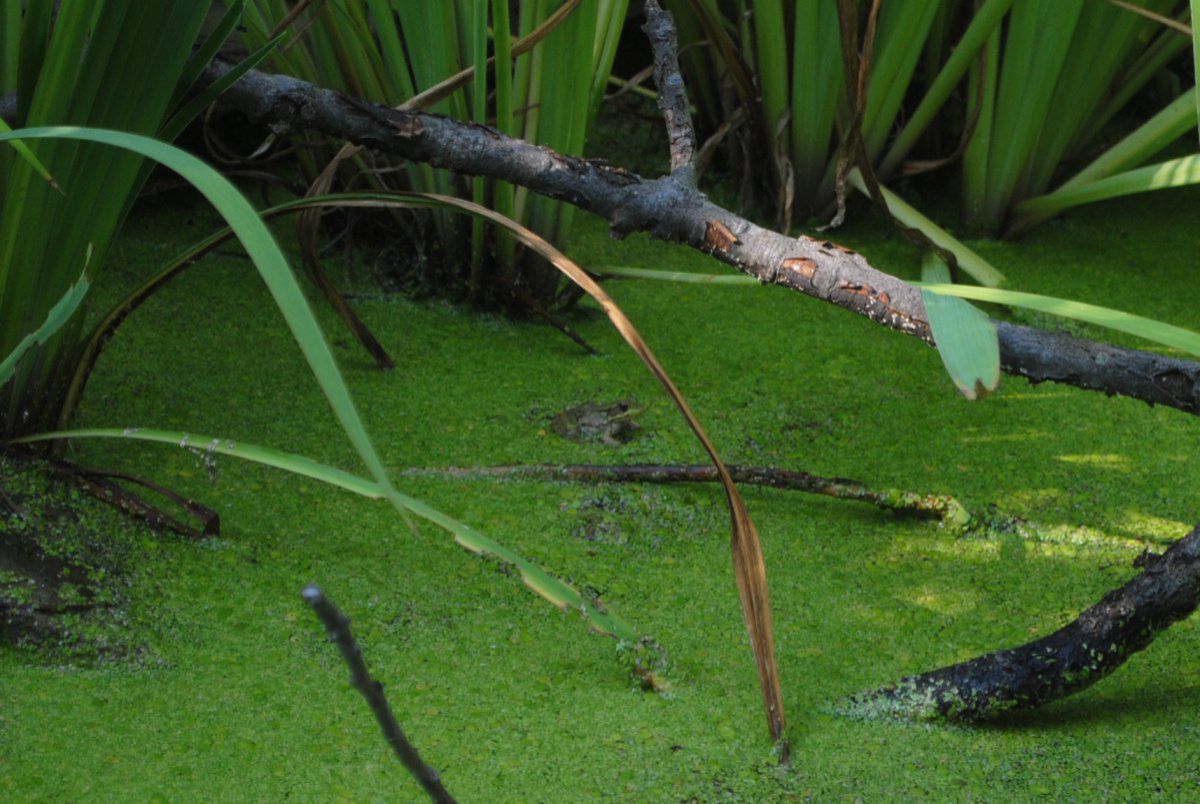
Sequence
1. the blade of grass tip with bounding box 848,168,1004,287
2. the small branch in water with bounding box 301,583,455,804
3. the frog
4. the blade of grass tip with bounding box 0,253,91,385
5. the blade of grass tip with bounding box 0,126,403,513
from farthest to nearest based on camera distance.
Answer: the blade of grass tip with bounding box 848,168,1004,287 → the frog → the blade of grass tip with bounding box 0,253,91,385 → the blade of grass tip with bounding box 0,126,403,513 → the small branch in water with bounding box 301,583,455,804

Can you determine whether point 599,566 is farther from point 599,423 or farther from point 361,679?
point 361,679

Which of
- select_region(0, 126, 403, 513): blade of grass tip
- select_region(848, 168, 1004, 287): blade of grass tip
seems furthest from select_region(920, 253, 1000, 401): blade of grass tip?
select_region(848, 168, 1004, 287): blade of grass tip

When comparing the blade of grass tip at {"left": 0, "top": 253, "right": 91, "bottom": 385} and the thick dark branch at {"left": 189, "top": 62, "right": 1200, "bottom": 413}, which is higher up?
the thick dark branch at {"left": 189, "top": 62, "right": 1200, "bottom": 413}

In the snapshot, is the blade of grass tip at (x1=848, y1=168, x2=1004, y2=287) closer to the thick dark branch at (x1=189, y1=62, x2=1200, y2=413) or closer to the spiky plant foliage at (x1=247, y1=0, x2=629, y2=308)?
the spiky plant foliage at (x1=247, y1=0, x2=629, y2=308)

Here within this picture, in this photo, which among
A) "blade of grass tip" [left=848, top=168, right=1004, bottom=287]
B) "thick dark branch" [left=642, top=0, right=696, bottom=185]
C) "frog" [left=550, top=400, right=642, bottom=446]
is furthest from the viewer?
"blade of grass tip" [left=848, top=168, right=1004, bottom=287]

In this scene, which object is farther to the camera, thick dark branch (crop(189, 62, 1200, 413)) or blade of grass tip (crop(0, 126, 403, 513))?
thick dark branch (crop(189, 62, 1200, 413))
